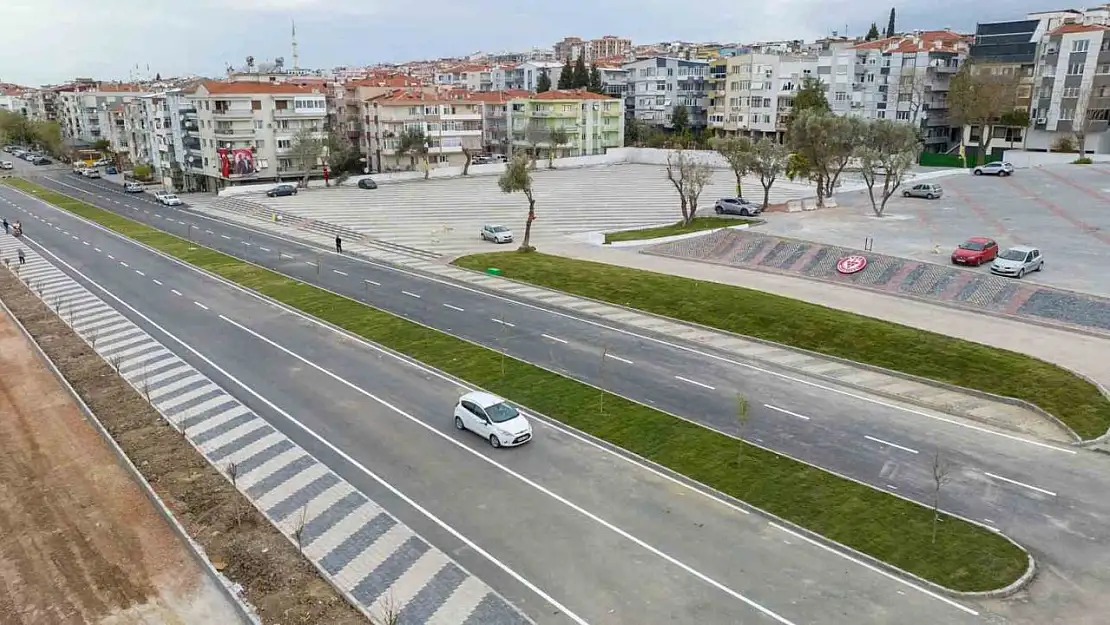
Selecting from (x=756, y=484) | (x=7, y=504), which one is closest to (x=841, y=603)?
(x=756, y=484)

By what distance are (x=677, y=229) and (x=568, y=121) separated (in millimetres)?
58928

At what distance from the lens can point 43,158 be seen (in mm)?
141750

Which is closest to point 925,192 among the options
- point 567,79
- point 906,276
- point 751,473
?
point 906,276

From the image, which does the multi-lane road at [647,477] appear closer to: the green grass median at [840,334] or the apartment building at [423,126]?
the green grass median at [840,334]

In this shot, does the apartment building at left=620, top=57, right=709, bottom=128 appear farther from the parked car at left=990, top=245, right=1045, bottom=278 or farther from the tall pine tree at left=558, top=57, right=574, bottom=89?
the parked car at left=990, top=245, right=1045, bottom=278

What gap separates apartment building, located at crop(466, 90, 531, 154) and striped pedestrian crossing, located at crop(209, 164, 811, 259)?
22985 mm

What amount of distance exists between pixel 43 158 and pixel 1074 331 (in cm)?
16340

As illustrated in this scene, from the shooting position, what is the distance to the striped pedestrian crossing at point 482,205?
5934cm

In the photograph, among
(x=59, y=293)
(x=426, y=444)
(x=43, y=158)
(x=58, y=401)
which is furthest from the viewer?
(x=43, y=158)

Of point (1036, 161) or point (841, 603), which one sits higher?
point (1036, 161)

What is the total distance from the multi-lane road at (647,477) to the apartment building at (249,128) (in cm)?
5448

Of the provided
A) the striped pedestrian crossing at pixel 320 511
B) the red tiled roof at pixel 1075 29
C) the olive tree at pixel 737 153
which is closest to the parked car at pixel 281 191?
the olive tree at pixel 737 153

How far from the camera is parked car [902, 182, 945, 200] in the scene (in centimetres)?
6038

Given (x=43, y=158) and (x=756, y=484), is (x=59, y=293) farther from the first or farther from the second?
(x=43, y=158)
